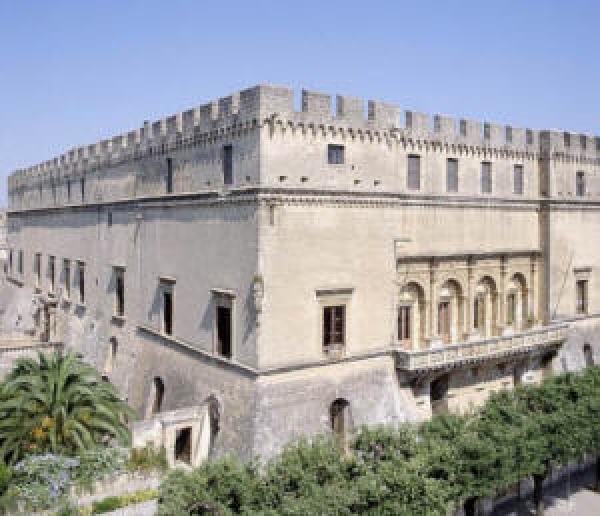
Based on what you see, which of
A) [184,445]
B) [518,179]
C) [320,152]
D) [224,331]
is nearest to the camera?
[320,152]

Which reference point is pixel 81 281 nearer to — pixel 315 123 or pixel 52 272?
pixel 52 272

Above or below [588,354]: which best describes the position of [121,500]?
below

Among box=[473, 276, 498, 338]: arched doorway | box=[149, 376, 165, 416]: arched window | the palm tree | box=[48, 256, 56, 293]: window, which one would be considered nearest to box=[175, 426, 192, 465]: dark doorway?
the palm tree

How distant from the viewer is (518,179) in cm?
2642

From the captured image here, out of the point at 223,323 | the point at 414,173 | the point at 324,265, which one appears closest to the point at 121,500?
the point at 223,323

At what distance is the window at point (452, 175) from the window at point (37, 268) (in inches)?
1058

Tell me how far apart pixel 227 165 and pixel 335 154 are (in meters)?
3.47

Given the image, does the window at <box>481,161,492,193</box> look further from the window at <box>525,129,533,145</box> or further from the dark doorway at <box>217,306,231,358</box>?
the dark doorway at <box>217,306,231,358</box>

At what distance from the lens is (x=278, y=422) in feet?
59.3

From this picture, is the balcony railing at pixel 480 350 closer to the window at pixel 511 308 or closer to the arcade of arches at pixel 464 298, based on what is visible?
the arcade of arches at pixel 464 298

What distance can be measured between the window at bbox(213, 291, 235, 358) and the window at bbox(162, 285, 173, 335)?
138 inches

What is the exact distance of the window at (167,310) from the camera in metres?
23.3

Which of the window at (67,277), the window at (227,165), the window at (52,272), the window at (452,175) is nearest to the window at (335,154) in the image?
the window at (227,165)

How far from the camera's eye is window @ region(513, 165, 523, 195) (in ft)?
86.1
